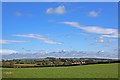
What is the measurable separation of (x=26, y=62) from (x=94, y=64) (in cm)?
1769

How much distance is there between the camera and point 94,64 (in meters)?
73.2

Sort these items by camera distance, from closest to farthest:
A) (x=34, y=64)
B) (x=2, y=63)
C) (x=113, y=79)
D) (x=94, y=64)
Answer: (x=113, y=79) < (x=2, y=63) < (x=34, y=64) < (x=94, y=64)

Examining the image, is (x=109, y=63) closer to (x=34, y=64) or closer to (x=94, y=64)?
(x=94, y=64)

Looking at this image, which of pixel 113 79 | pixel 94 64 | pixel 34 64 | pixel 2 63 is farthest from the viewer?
pixel 94 64

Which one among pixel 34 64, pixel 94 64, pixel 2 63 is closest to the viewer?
pixel 2 63

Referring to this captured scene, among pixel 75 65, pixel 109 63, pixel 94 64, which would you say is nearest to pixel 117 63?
pixel 109 63

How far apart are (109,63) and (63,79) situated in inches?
1709

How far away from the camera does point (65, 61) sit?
243 feet

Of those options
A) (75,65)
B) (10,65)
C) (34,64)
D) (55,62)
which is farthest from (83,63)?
(10,65)

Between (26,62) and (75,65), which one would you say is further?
(75,65)

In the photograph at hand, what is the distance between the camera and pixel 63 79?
1407 inches

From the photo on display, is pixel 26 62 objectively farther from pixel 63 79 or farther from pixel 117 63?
pixel 63 79

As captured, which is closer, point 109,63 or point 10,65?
point 10,65

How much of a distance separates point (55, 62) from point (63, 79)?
3648 centimetres
